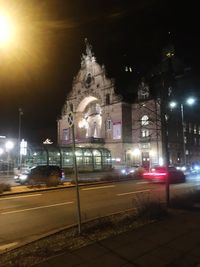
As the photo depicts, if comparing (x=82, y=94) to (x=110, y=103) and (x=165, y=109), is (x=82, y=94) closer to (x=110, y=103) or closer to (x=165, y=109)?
(x=110, y=103)

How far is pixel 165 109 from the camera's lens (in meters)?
13.7

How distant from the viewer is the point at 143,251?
652cm

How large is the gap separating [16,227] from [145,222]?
4.21 metres

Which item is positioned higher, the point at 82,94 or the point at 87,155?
the point at 82,94

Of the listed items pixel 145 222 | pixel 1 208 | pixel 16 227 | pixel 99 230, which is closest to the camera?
pixel 99 230

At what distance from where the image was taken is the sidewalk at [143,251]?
5898 millimetres

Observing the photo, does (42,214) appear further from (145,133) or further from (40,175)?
(145,133)

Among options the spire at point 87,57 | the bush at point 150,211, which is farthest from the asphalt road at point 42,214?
the spire at point 87,57

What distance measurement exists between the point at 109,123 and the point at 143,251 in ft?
208

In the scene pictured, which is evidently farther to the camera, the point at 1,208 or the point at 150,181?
the point at 150,181

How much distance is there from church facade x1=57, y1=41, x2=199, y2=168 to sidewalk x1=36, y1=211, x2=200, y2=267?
1990 inches

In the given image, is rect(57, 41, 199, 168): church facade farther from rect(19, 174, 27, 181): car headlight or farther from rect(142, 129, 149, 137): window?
rect(19, 174, 27, 181): car headlight

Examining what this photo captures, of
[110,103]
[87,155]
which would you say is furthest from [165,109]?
[110,103]

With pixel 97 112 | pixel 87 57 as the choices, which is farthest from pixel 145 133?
pixel 87 57
